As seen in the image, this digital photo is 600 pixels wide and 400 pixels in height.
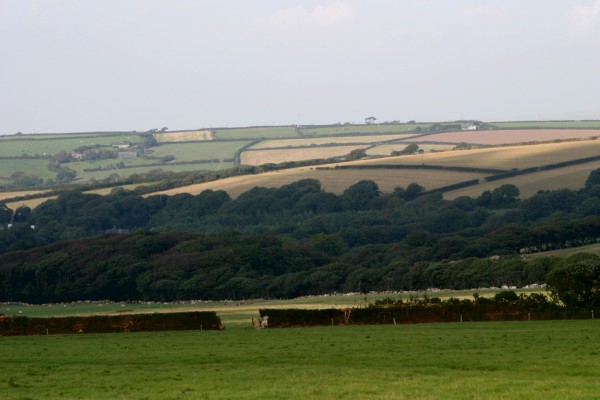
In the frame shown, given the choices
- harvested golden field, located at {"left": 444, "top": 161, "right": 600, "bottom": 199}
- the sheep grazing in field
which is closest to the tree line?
harvested golden field, located at {"left": 444, "top": 161, "right": 600, "bottom": 199}

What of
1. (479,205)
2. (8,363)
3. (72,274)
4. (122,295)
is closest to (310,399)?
(8,363)

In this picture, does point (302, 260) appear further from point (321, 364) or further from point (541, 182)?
point (321, 364)

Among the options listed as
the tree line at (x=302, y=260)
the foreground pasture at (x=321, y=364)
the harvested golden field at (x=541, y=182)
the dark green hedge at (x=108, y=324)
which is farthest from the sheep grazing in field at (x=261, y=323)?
the harvested golden field at (x=541, y=182)

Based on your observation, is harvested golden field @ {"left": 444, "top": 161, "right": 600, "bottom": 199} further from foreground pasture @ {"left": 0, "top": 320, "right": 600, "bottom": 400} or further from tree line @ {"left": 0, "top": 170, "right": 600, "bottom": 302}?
foreground pasture @ {"left": 0, "top": 320, "right": 600, "bottom": 400}

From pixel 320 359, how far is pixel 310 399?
36.6ft

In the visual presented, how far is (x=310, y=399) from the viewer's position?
3081cm

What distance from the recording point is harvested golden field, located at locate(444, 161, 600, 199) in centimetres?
18725

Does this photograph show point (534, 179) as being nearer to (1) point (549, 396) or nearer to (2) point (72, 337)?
(2) point (72, 337)

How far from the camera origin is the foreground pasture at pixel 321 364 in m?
32.2

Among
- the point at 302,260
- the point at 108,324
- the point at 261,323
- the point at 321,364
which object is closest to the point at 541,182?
the point at 302,260

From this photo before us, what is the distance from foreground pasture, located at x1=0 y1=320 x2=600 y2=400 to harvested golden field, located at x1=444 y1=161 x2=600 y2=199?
132 meters

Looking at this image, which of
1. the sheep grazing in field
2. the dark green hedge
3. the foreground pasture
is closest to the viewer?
the foreground pasture

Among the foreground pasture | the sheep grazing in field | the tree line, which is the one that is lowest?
the tree line

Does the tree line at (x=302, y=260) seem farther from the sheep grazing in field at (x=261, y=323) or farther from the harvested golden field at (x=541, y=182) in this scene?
the sheep grazing in field at (x=261, y=323)
